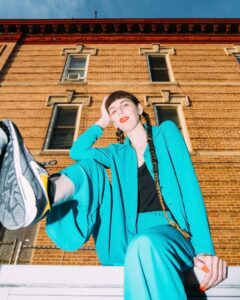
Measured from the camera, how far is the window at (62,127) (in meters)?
8.16

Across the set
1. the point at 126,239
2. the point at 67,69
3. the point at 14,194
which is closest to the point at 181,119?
the point at 67,69

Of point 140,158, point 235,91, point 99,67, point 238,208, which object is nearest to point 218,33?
point 235,91

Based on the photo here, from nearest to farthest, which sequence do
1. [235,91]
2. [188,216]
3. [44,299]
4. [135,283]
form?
[135,283]
[44,299]
[188,216]
[235,91]

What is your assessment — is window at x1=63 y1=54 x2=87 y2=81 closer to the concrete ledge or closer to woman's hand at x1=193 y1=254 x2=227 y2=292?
the concrete ledge

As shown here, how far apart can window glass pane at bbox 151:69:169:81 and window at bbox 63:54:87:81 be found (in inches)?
115

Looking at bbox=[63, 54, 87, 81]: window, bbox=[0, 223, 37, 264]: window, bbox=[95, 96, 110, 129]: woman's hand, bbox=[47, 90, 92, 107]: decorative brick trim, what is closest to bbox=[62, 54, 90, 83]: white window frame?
bbox=[63, 54, 87, 81]: window

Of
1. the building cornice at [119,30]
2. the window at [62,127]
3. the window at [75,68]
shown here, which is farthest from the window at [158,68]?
the window at [62,127]

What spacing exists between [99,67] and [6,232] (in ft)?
23.6

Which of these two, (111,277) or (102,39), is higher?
(102,39)

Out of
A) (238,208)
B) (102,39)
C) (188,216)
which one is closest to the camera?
(188,216)

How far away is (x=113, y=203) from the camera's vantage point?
2.21m

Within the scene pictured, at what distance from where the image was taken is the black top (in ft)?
7.06

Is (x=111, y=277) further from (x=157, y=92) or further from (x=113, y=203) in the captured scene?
(x=157, y=92)

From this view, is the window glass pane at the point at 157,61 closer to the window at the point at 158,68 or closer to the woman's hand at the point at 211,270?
the window at the point at 158,68
